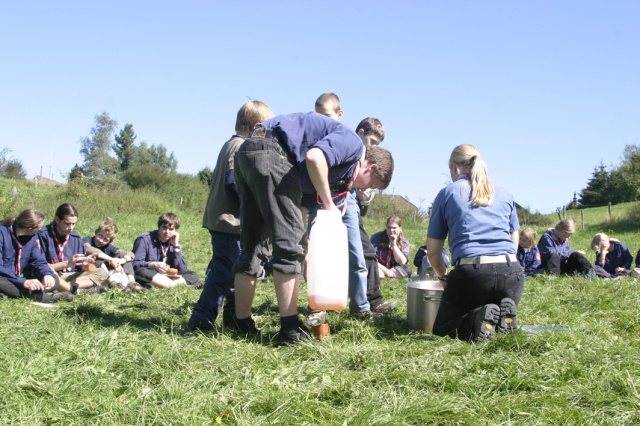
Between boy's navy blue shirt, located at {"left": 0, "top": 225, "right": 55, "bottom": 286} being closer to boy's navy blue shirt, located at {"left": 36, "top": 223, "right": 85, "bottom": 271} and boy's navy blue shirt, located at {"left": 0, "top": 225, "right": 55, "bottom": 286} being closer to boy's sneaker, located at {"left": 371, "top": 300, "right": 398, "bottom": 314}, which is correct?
boy's navy blue shirt, located at {"left": 36, "top": 223, "right": 85, "bottom": 271}

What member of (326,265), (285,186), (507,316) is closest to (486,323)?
(507,316)

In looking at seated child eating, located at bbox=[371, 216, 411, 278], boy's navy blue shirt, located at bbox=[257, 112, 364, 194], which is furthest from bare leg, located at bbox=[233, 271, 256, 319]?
seated child eating, located at bbox=[371, 216, 411, 278]

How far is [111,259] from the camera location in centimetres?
762

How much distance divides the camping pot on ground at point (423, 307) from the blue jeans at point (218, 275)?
1.25 metres

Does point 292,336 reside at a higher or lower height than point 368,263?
lower

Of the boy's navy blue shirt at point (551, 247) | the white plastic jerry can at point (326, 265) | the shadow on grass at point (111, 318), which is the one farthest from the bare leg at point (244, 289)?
the boy's navy blue shirt at point (551, 247)

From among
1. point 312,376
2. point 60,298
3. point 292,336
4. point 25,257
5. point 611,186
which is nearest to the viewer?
point 312,376

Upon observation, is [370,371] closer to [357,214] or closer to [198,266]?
[357,214]

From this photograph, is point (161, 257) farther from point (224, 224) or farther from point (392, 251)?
point (224, 224)

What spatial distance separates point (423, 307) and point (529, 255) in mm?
5488

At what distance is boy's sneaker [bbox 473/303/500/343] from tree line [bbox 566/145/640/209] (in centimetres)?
4883

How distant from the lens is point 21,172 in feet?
180

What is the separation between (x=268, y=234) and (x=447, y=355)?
1258mm

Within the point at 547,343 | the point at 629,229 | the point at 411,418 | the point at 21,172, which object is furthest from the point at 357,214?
the point at 21,172
